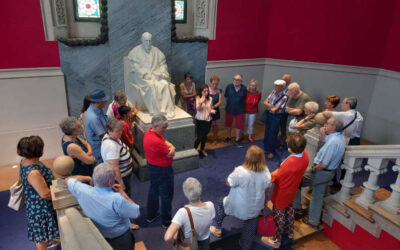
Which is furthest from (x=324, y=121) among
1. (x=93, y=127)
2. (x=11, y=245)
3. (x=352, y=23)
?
(x=11, y=245)

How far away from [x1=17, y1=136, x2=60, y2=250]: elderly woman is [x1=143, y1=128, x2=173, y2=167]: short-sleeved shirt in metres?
1.03

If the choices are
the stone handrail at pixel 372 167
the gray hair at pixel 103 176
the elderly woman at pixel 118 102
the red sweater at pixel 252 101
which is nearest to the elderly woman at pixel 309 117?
the stone handrail at pixel 372 167

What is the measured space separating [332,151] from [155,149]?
82.3 inches

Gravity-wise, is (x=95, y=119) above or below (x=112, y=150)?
above

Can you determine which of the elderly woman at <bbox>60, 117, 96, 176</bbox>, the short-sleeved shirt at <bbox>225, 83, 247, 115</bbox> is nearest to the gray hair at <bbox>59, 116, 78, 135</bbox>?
the elderly woman at <bbox>60, 117, 96, 176</bbox>

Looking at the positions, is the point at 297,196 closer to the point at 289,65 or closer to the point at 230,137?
the point at 230,137

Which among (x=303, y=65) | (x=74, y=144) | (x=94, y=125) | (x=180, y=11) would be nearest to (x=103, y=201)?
(x=74, y=144)

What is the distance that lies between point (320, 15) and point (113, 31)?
446cm

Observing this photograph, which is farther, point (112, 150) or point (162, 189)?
point (162, 189)

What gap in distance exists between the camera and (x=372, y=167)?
3506 mm

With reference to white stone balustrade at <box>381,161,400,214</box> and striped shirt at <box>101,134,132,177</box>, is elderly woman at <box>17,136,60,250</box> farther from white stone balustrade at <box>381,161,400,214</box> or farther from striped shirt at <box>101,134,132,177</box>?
white stone balustrade at <box>381,161,400,214</box>

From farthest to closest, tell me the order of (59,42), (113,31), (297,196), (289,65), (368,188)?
(289,65) < (113,31) < (59,42) < (297,196) < (368,188)

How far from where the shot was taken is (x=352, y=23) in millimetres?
6203

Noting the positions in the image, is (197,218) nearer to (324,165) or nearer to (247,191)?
(247,191)
